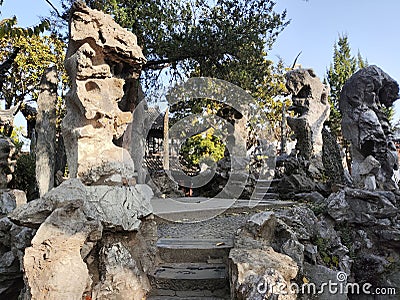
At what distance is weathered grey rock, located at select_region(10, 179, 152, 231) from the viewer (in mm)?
2760

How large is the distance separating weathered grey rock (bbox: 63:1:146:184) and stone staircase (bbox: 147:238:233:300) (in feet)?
3.52

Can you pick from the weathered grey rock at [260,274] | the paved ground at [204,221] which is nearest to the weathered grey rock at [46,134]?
the paved ground at [204,221]

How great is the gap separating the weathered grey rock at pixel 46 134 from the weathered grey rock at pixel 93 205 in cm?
369

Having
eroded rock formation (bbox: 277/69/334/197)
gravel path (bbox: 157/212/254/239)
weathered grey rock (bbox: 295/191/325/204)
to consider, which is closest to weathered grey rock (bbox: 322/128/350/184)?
eroded rock formation (bbox: 277/69/334/197)

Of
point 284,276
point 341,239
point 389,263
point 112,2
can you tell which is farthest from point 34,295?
point 112,2

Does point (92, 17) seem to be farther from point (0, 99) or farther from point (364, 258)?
point (0, 99)

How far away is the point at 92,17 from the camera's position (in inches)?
137

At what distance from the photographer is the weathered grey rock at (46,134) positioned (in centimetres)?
640

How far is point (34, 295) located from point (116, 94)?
204cm

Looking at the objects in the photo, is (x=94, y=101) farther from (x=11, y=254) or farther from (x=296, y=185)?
(x=296, y=185)

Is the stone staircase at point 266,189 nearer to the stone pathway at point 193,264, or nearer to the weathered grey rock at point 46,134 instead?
the stone pathway at point 193,264

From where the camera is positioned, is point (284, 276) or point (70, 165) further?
point (70, 165)

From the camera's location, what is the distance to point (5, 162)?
5391mm

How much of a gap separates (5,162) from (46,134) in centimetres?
130
